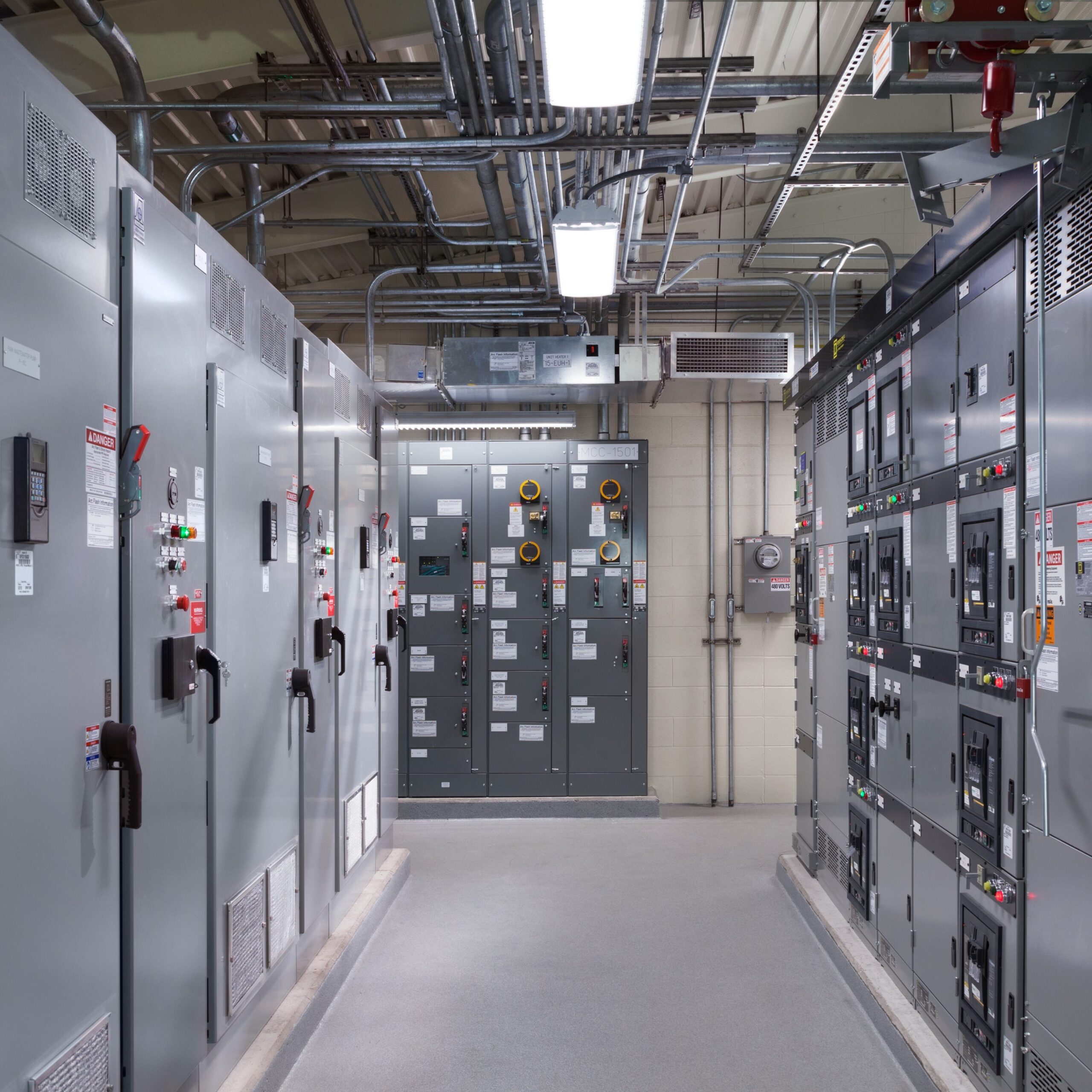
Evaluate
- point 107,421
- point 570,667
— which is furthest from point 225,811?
point 570,667

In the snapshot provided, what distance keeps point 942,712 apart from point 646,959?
2.00 meters

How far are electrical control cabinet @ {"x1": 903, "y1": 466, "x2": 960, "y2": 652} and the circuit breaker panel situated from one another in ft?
12.4

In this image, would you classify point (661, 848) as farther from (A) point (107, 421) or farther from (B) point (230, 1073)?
(A) point (107, 421)

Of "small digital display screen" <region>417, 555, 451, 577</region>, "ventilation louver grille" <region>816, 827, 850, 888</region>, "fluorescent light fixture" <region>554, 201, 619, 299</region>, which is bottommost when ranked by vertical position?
"ventilation louver grille" <region>816, 827, 850, 888</region>

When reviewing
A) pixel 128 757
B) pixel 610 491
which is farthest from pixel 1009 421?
pixel 610 491

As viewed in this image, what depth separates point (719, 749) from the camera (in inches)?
303

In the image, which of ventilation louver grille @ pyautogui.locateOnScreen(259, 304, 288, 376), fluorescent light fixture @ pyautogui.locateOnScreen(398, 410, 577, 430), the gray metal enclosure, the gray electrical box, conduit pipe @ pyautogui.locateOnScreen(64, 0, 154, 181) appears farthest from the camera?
the gray electrical box

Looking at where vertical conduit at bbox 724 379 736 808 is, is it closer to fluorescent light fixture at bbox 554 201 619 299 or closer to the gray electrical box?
the gray electrical box

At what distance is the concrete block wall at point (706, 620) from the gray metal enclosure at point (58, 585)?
5.91 m

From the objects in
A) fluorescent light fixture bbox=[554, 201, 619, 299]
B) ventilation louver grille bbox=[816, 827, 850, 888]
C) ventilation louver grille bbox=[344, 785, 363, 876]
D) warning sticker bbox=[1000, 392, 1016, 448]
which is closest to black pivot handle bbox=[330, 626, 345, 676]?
ventilation louver grille bbox=[344, 785, 363, 876]

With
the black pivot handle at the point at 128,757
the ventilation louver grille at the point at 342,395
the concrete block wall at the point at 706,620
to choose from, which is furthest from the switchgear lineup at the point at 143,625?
the concrete block wall at the point at 706,620

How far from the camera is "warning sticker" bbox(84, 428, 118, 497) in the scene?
2016 mm

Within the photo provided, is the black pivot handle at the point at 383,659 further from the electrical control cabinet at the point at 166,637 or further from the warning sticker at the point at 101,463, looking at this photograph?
the warning sticker at the point at 101,463

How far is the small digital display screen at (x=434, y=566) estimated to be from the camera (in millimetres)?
7238
